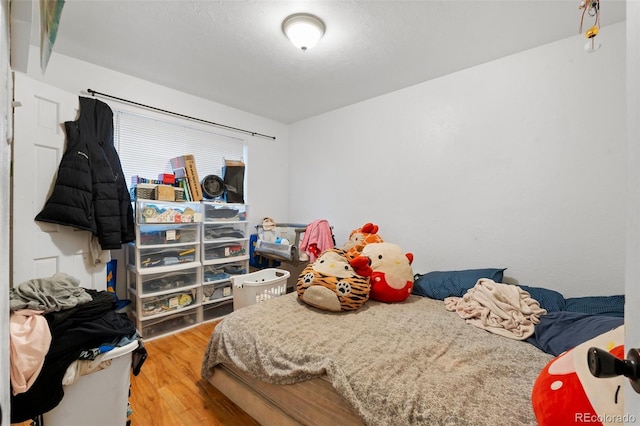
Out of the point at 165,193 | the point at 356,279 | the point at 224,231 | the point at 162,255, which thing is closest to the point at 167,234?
the point at 162,255

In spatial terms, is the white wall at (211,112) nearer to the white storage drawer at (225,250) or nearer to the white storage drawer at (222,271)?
the white storage drawer at (225,250)

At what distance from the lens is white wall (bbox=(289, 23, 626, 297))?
177 centimetres

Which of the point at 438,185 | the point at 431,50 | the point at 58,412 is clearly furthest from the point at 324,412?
the point at 431,50

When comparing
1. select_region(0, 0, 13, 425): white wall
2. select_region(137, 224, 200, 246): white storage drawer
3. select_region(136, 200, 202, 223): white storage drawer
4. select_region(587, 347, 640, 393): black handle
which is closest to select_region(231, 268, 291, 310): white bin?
select_region(137, 224, 200, 246): white storage drawer

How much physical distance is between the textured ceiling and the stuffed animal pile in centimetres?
159

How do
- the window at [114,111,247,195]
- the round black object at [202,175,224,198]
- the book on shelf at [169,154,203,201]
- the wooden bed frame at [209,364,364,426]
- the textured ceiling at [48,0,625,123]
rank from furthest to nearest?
the round black object at [202,175,224,198], the book on shelf at [169,154,203,201], the window at [114,111,247,195], the textured ceiling at [48,0,625,123], the wooden bed frame at [209,364,364,426]

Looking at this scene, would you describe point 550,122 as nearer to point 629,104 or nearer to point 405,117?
point 405,117

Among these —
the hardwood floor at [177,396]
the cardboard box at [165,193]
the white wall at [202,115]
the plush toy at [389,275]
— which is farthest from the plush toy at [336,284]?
the white wall at [202,115]

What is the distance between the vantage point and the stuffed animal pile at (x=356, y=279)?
1753mm

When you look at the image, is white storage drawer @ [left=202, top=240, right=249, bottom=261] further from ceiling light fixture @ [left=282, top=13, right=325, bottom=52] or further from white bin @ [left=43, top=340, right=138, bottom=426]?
ceiling light fixture @ [left=282, top=13, right=325, bottom=52]

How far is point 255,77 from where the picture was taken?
8.19ft

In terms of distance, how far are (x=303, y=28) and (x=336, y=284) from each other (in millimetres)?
1718

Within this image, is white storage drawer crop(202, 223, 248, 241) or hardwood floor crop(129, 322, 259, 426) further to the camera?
white storage drawer crop(202, 223, 248, 241)

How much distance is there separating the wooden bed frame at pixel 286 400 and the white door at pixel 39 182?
3.92 feet
